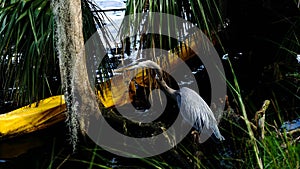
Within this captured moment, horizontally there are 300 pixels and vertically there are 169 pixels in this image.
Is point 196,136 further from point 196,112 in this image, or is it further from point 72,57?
point 196,112

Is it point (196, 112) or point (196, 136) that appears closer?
point (196, 136)

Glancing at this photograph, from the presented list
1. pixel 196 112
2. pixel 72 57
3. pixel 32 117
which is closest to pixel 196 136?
pixel 72 57

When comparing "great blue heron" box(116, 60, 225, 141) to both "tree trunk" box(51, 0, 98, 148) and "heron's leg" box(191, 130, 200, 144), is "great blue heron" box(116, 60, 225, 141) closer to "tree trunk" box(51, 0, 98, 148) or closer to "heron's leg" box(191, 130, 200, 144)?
"tree trunk" box(51, 0, 98, 148)

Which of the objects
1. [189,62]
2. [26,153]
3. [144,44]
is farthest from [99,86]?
[189,62]

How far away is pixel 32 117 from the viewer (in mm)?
2916

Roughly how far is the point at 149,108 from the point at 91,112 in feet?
3.18

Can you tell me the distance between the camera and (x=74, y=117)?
8.19 feet

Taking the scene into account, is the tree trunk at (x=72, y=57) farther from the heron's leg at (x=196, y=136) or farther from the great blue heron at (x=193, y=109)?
the heron's leg at (x=196, y=136)

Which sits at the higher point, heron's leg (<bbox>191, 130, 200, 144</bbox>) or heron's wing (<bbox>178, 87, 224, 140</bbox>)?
heron's leg (<bbox>191, 130, 200, 144</bbox>)

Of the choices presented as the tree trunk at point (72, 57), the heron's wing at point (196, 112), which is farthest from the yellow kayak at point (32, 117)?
the heron's wing at point (196, 112)

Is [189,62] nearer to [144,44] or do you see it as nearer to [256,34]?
[256,34]

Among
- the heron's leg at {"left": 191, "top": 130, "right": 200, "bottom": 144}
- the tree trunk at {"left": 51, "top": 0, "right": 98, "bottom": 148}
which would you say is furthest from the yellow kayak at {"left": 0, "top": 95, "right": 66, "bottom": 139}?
the heron's leg at {"left": 191, "top": 130, "right": 200, "bottom": 144}

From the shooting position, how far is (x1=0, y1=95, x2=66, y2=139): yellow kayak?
2.85 metres

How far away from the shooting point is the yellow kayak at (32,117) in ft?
9.34
